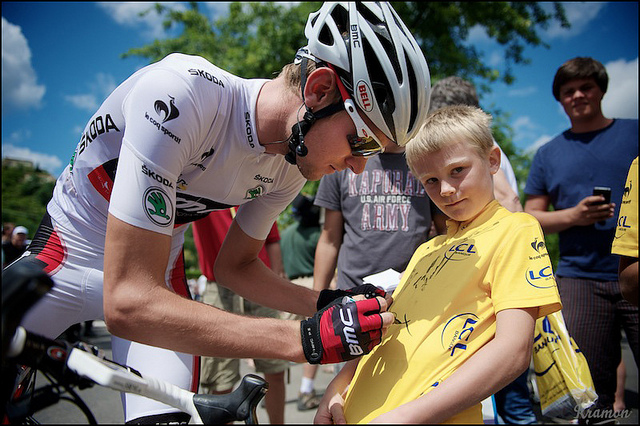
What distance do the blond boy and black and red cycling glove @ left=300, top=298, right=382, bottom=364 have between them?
0.18m

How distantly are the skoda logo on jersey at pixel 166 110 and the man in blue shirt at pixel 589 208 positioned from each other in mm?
2510

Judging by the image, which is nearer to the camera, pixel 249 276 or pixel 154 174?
pixel 154 174

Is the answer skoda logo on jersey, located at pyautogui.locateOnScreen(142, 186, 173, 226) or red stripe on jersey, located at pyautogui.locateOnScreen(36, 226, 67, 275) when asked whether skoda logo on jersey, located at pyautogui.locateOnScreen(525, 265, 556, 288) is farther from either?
red stripe on jersey, located at pyautogui.locateOnScreen(36, 226, 67, 275)

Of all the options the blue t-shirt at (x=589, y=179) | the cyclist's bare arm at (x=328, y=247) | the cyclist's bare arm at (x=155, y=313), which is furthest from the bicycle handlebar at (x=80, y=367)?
the blue t-shirt at (x=589, y=179)

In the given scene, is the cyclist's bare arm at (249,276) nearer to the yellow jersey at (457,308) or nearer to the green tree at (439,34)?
the yellow jersey at (457,308)

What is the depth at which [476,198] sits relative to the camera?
67.1 inches

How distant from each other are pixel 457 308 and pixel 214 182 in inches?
44.8

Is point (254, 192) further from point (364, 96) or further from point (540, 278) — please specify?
point (540, 278)

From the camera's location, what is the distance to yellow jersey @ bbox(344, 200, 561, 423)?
1378 mm

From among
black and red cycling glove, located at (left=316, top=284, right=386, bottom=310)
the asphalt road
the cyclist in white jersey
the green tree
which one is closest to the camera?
the cyclist in white jersey

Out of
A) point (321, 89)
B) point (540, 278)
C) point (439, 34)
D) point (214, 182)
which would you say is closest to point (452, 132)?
point (321, 89)

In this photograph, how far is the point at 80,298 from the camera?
1.98 metres

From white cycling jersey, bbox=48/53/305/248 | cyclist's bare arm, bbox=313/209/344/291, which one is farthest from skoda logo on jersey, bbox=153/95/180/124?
cyclist's bare arm, bbox=313/209/344/291

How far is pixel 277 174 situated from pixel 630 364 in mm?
7045
